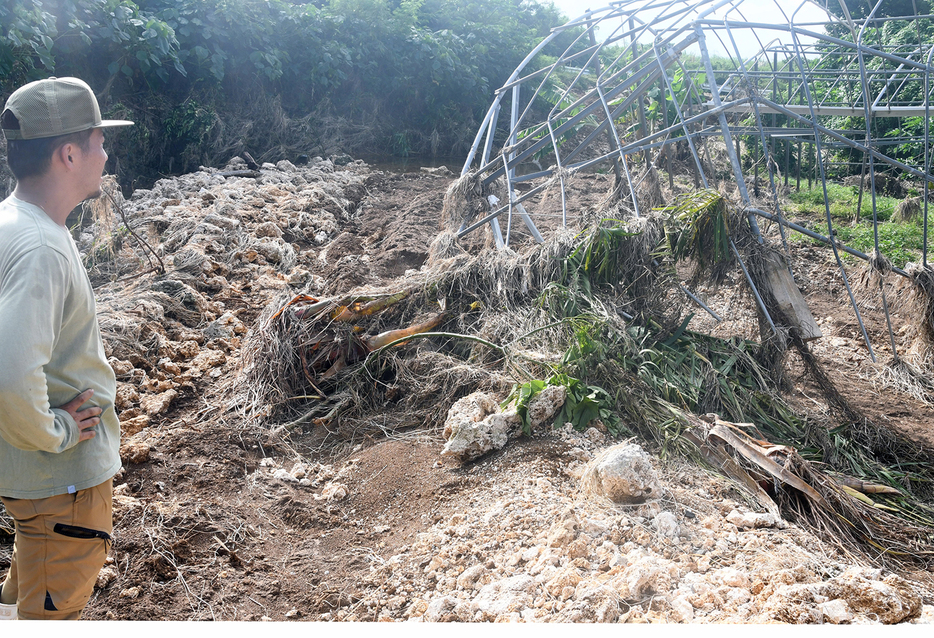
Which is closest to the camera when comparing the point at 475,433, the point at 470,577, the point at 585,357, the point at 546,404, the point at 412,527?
the point at 470,577

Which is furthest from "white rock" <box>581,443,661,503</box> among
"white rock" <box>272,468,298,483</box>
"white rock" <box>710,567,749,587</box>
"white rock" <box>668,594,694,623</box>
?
"white rock" <box>272,468,298,483</box>

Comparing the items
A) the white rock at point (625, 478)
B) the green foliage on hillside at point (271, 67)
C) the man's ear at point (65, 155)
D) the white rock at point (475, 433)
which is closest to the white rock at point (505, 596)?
the white rock at point (625, 478)

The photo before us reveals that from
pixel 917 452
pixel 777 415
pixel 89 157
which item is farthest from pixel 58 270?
pixel 917 452

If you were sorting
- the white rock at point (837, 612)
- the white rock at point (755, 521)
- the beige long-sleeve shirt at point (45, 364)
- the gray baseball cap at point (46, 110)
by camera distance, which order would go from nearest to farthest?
Answer: 1. the beige long-sleeve shirt at point (45, 364)
2. the gray baseball cap at point (46, 110)
3. the white rock at point (837, 612)
4. the white rock at point (755, 521)

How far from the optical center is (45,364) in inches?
57.9

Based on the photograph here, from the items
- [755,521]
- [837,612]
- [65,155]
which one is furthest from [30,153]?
[755,521]

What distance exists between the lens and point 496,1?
658 inches

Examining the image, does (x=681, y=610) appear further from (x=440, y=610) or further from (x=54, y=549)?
(x=54, y=549)

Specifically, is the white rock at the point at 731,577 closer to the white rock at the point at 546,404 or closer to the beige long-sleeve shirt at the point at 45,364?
the white rock at the point at 546,404

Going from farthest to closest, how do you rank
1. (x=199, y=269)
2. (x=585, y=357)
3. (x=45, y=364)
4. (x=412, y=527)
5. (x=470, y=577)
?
1. (x=199, y=269)
2. (x=585, y=357)
3. (x=412, y=527)
4. (x=470, y=577)
5. (x=45, y=364)

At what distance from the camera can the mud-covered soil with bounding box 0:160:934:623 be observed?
6.07 feet

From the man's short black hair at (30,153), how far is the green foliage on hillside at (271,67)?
8.20 metres

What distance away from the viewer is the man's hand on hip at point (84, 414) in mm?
1532

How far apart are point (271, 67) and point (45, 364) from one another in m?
11.9
